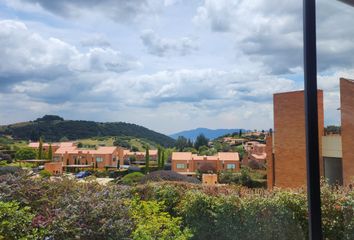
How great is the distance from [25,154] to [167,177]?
2.34 m

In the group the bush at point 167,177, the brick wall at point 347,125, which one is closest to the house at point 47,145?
the bush at point 167,177

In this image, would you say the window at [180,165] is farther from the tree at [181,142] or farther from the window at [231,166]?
the tree at [181,142]

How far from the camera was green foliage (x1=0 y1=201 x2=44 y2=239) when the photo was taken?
209 cm

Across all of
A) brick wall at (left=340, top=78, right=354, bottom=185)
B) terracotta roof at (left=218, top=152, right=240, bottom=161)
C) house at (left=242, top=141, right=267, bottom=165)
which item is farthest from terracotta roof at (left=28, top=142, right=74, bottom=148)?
brick wall at (left=340, top=78, right=354, bottom=185)

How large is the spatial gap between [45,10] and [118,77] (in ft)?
2.56

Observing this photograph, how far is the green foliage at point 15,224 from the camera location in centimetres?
209

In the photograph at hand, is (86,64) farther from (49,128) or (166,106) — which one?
(166,106)

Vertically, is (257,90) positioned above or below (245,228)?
above

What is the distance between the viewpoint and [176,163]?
14.7 ft

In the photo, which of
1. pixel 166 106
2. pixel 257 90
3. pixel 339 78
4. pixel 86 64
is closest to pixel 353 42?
pixel 339 78

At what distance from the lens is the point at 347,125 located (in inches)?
144

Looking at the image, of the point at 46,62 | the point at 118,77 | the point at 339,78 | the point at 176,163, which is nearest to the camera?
the point at 46,62

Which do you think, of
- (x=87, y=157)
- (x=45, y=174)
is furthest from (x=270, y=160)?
(x=45, y=174)

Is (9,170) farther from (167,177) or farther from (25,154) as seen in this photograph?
(167,177)
